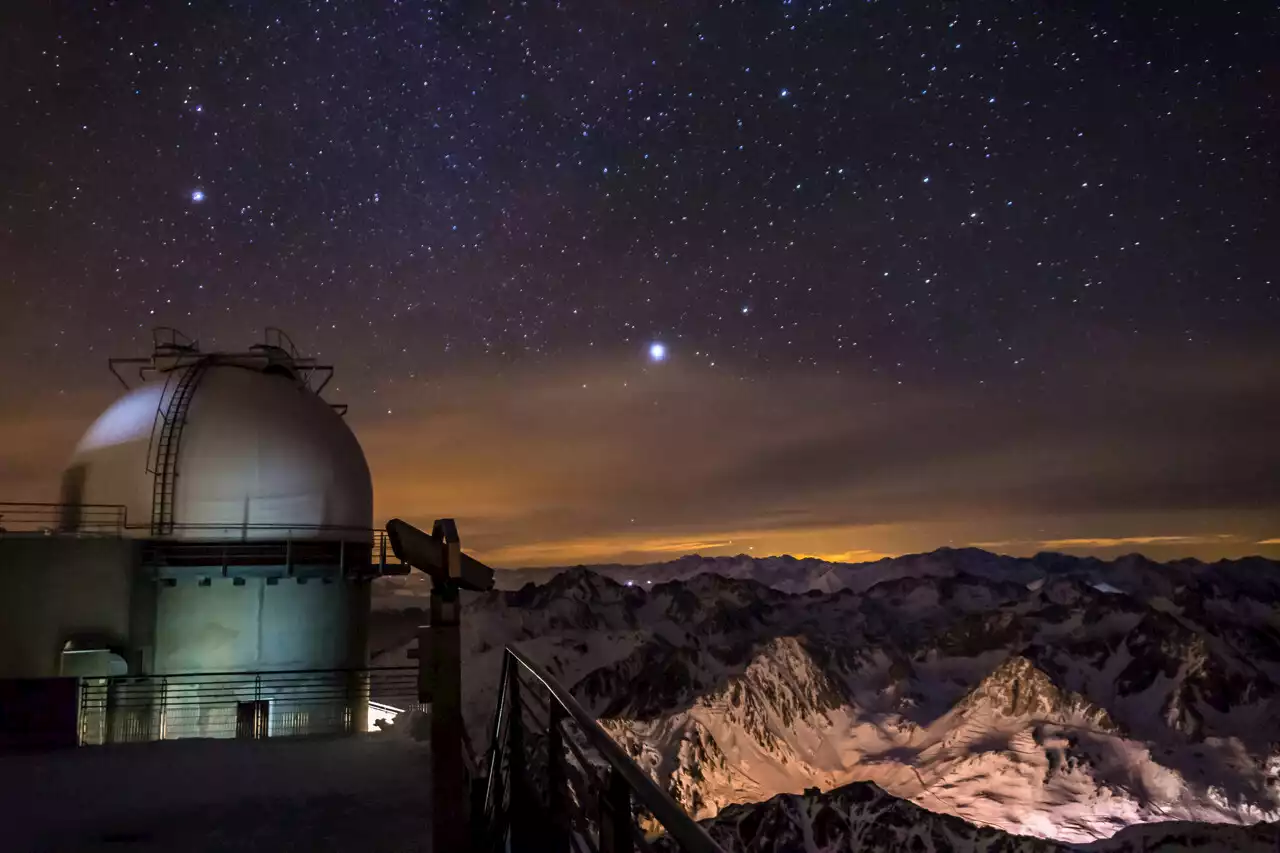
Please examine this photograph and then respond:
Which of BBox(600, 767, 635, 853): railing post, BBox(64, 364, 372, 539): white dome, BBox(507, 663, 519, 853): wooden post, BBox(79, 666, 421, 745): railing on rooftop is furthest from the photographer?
BBox(64, 364, 372, 539): white dome

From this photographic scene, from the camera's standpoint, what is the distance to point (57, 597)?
19359 millimetres

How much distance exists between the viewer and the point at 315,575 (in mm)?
23047

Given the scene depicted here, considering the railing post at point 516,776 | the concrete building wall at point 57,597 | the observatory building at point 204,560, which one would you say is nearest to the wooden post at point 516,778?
the railing post at point 516,776

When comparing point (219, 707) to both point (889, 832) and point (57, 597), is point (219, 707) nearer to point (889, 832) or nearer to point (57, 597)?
point (57, 597)

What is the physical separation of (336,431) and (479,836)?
21.1 metres

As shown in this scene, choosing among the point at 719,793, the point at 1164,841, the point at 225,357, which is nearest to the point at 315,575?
the point at 225,357

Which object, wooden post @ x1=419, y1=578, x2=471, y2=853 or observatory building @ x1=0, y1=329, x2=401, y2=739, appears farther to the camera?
observatory building @ x1=0, y1=329, x2=401, y2=739

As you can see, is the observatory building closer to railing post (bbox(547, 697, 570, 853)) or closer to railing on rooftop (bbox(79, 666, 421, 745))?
railing on rooftop (bbox(79, 666, 421, 745))

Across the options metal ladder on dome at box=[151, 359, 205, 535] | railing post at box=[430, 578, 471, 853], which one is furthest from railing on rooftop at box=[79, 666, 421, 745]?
railing post at box=[430, 578, 471, 853]

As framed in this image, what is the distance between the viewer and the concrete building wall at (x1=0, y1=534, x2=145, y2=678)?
62.0ft

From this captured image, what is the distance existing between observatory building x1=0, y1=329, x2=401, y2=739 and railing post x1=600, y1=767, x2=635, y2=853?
18587 millimetres

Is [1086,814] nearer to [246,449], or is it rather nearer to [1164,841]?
[1164,841]

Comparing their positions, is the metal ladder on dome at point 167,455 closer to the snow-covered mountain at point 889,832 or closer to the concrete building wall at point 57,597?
the concrete building wall at point 57,597

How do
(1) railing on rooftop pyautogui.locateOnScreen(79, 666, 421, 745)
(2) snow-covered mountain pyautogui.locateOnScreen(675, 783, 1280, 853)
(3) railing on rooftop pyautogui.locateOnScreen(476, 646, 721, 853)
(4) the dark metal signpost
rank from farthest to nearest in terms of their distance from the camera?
1. (2) snow-covered mountain pyautogui.locateOnScreen(675, 783, 1280, 853)
2. (1) railing on rooftop pyautogui.locateOnScreen(79, 666, 421, 745)
3. (4) the dark metal signpost
4. (3) railing on rooftop pyautogui.locateOnScreen(476, 646, 721, 853)
